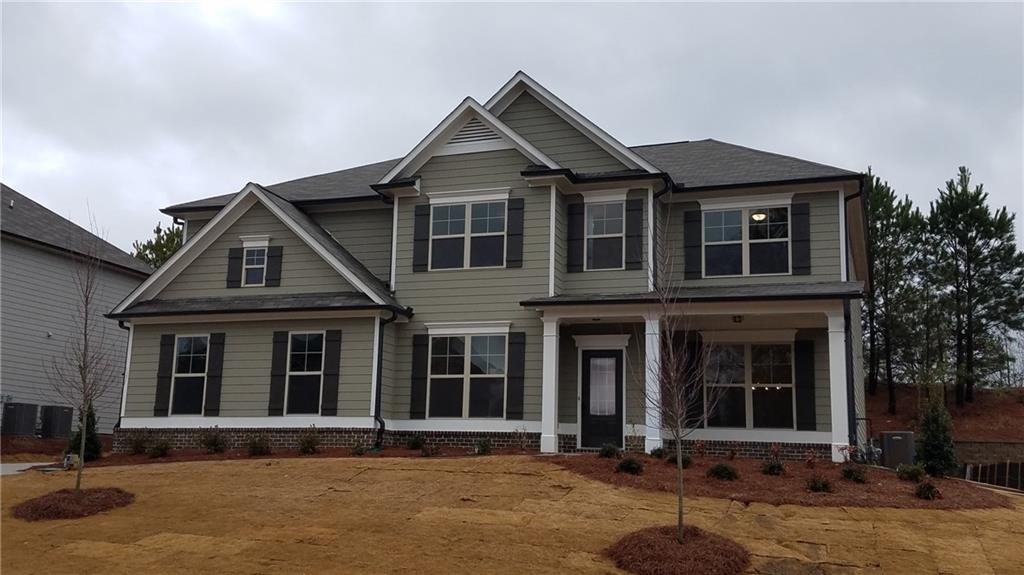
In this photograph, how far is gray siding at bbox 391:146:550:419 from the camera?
18.1 m

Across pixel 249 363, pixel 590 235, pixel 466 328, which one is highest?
pixel 590 235

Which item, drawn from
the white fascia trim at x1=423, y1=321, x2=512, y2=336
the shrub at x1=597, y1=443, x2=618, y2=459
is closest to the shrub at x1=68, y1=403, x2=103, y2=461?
the white fascia trim at x1=423, y1=321, x2=512, y2=336

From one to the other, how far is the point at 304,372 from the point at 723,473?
9.36 meters

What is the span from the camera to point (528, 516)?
11430 millimetres

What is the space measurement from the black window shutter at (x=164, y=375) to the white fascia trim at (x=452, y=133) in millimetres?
6130

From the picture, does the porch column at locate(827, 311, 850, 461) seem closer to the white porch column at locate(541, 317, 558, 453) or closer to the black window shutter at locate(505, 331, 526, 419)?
the white porch column at locate(541, 317, 558, 453)

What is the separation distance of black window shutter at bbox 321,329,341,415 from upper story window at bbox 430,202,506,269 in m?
2.64

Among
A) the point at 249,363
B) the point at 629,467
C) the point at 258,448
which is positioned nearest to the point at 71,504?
the point at 258,448

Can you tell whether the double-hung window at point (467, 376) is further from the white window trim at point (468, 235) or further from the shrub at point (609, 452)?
the shrub at point (609, 452)

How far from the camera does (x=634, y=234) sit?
1820 centimetres

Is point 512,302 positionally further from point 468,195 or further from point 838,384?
point 838,384

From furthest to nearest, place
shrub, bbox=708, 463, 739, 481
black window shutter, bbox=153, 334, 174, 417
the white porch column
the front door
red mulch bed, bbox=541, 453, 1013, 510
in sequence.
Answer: black window shutter, bbox=153, 334, 174, 417 → the front door → the white porch column → shrub, bbox=708, 463, 739, 481 → red mulch bed, bbox=541, 453, 1013, 510

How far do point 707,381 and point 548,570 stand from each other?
10013 mm

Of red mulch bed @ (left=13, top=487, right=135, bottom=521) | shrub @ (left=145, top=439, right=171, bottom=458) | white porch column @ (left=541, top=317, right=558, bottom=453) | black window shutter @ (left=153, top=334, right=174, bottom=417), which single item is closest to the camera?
red mulch bed @ (left=13, top=487, right=135, bottom=521)
